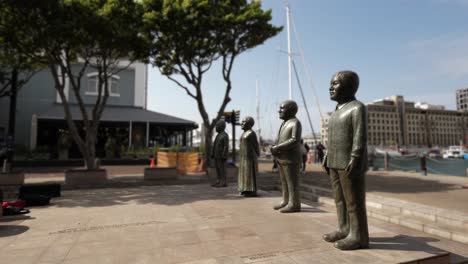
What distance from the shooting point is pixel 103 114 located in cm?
2353

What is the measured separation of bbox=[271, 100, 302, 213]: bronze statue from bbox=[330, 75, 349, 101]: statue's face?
5.50 ft

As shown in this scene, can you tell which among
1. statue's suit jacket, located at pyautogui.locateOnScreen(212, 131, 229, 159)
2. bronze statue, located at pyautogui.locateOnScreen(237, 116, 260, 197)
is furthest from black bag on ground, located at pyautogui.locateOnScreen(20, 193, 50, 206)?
bronze statue, located at pyautogui.locateOnScreen(237, 116, 260, 197)

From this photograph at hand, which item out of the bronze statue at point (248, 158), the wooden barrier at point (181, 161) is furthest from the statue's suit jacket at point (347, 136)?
the wooden barrier at point (181, 161)

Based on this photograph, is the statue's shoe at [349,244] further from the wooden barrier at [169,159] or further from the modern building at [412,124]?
the modern building at [412,124]

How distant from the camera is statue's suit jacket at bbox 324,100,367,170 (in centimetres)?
337

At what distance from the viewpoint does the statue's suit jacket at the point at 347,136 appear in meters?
3.37

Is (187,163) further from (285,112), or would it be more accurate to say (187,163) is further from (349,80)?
(349,80)

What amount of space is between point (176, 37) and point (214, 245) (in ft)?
34.6

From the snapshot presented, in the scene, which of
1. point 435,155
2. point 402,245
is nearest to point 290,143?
point 402,245

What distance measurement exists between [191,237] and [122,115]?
22.0m

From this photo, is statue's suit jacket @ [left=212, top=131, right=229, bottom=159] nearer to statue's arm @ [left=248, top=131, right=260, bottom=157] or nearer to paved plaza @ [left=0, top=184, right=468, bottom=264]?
statue's arm @ [left=248, top=131, right=260, bottom=157]

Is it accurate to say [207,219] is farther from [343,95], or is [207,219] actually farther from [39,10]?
[39,10]

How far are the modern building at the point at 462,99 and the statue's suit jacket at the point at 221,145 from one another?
131268 millimetres

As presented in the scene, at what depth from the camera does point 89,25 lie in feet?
32.3
